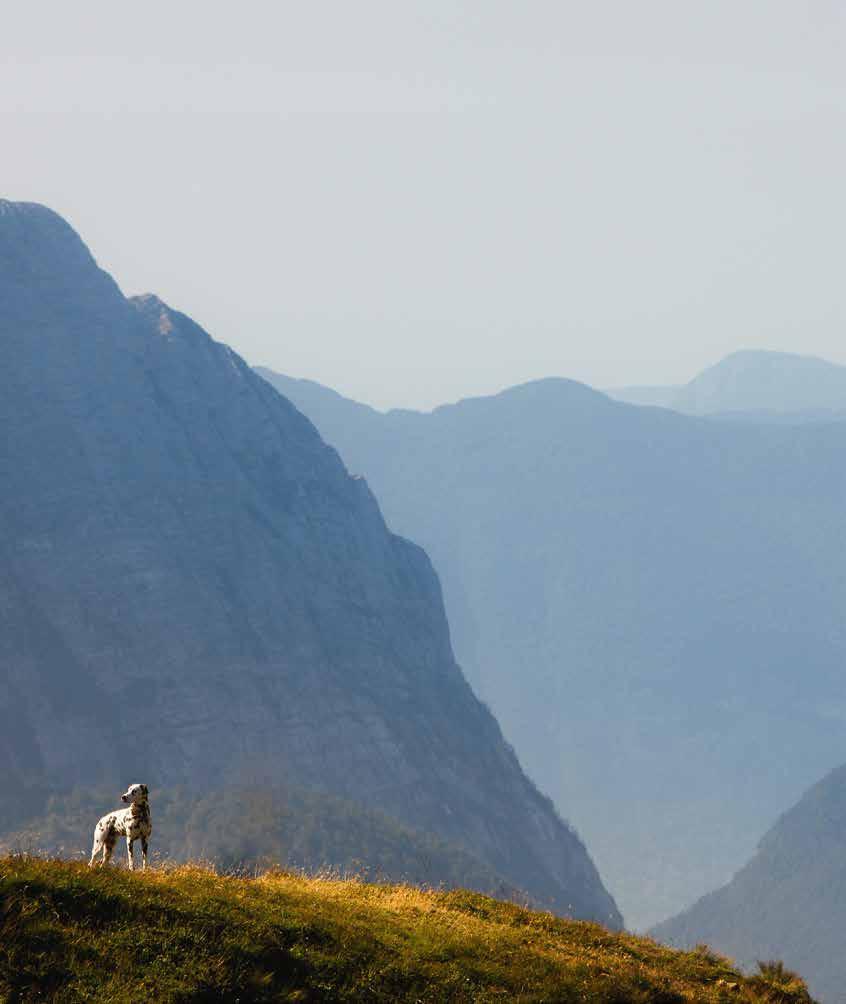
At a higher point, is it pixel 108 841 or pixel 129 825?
pixel 129 825

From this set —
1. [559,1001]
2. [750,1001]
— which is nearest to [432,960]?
[559,1001]

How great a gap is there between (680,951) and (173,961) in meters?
11.7

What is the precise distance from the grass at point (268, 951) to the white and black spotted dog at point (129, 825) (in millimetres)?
727

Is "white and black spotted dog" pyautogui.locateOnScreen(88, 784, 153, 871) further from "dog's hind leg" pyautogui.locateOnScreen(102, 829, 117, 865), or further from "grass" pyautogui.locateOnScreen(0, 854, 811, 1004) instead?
"grass" pyautogui.locateOnScreen(0, 854, 811, 1004)

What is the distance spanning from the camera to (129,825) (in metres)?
20.8

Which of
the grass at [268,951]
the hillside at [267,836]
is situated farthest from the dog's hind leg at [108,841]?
the hillside at [267,836]

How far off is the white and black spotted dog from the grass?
2.39ft

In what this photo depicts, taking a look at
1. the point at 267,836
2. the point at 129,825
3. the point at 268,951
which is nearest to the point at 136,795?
the point at 129,825

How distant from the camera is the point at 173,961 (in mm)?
17422

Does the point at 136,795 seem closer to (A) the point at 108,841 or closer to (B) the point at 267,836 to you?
(A) the point at 108,841

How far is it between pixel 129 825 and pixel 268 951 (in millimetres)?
3960

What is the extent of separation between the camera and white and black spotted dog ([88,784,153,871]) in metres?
20.8

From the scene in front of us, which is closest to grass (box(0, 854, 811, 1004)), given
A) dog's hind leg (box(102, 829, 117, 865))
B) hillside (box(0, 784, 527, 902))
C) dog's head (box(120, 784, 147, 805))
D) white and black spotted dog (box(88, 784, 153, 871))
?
white and black spotted dog (box(88, 784, 153, 871))

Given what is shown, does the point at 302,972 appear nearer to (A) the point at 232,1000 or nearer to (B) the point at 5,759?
(A) the point at 232,1000
